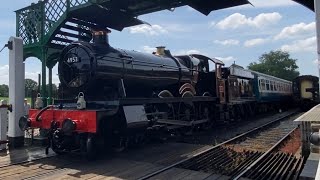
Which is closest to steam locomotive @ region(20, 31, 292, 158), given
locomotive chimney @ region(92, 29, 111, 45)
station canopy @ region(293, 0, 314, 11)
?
locomotive chimney @ region(92, 29, 111, 45)

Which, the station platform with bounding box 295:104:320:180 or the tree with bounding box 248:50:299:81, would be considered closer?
the station platform with bounding box 295:104:320:180

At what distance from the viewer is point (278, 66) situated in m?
89.6

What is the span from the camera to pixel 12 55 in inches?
384

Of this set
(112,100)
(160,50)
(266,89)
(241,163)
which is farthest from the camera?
(266,89)

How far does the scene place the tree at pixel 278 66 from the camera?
8854cm

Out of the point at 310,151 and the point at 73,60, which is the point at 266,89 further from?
the point at 73,60

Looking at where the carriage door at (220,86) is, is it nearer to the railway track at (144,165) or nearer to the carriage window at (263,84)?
the railway track at (144,165)

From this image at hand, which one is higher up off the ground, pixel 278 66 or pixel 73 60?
pixel 278 66

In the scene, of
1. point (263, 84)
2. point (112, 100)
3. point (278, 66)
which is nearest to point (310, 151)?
point (112, 100)

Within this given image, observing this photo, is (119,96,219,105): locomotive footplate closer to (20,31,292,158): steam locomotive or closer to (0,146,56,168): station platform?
(20,31,292,158): steam locomotive

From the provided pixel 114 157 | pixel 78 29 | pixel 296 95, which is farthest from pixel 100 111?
pixel 296 95

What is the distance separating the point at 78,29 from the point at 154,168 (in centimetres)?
730

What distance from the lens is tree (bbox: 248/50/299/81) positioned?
88.5m

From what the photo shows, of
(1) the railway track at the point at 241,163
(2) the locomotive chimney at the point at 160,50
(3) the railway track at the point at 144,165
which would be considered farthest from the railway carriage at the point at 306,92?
(3) the railway track at the point at 144,165
